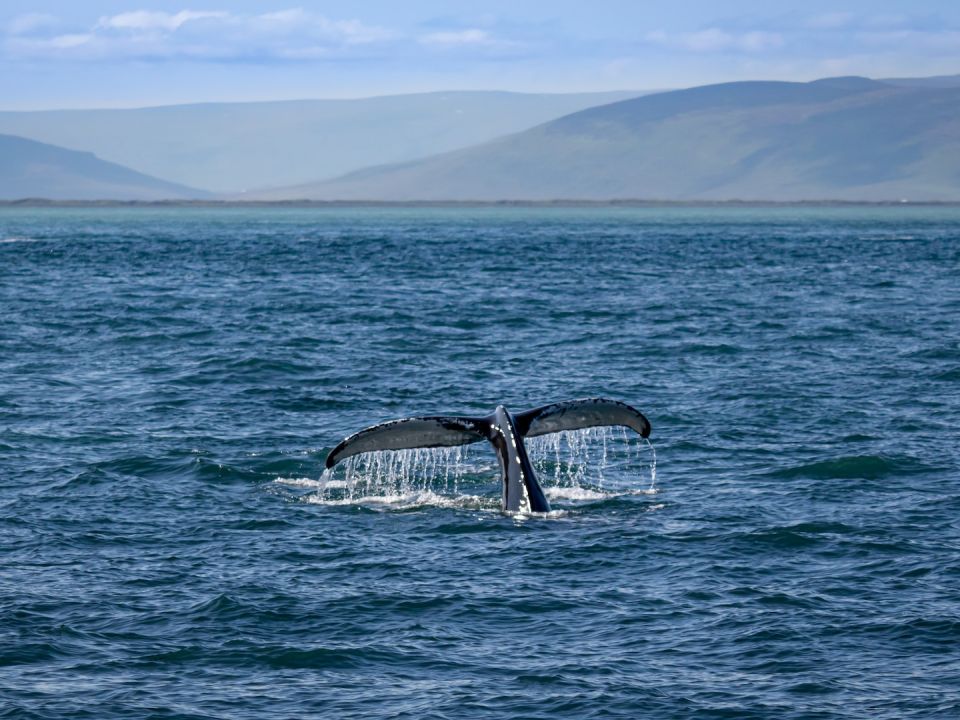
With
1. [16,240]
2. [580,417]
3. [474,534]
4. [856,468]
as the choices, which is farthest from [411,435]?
[16,240]

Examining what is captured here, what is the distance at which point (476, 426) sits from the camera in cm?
1775

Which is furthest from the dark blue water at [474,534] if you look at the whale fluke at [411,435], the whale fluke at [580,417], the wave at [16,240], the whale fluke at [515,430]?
the wave at [16,240]

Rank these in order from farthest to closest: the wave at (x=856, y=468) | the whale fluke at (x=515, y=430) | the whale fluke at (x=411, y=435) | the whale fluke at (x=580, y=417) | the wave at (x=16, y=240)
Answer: the wave at (x=16, y=240)
the wave at (x=856, y=468)
the whale fluke at (x=580, y=417)
the whale fluke at (x=515, y=430)
the whale fluke at (x=411, y=435)

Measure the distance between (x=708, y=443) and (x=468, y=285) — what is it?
123 feet

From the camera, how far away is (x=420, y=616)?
1393cm

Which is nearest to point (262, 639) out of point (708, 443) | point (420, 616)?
point (420, 616)

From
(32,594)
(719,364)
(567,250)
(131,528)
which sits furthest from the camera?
(567,250)

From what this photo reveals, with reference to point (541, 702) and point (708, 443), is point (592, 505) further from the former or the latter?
point (541, 702)

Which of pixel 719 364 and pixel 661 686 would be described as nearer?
pixel 661 686

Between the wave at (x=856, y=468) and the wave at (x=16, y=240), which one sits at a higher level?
the wave at (x=16, y=240)

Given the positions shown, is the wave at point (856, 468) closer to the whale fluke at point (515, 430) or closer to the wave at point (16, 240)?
the whale fluke at point (515, 430)

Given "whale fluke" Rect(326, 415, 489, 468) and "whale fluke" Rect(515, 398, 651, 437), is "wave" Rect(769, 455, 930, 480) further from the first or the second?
"whale fluke" Rect(326, 415, 489, 468)

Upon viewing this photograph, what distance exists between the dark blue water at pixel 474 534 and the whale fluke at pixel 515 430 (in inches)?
19.3

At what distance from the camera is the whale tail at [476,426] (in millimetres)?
17016
